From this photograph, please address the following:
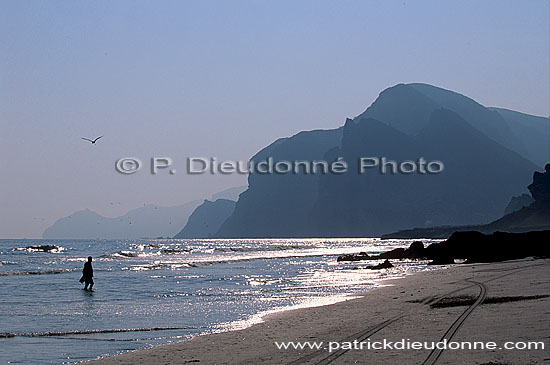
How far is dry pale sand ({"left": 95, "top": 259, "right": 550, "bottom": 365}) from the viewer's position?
10.8 meters

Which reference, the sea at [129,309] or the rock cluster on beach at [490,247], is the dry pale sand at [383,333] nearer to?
the sea at [129,309]

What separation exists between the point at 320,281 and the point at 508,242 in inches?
853

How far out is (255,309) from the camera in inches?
876

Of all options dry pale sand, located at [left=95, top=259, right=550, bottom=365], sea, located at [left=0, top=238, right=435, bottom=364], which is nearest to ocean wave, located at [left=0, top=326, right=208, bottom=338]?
sea, located at [left=0, top=238, right=435, bottom=364]

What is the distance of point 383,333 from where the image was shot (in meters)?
13.8

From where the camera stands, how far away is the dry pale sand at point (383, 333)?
35.3ft

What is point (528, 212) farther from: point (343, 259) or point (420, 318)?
point (420, 318)

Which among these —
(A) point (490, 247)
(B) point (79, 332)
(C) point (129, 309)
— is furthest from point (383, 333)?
(A) point (490, 247)

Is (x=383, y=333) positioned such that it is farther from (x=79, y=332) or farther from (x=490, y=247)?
(x=490, y=247)

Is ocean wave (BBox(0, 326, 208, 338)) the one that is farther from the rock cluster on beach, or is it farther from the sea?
the rock cluster on beach

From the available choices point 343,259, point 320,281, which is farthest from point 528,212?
point 320,281

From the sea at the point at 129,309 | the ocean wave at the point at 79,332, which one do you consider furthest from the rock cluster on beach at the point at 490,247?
the ocean wave at the point at 79,332

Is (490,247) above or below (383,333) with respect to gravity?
below

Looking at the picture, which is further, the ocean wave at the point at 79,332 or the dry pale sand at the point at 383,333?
the ocean wave at the point at 79,332
